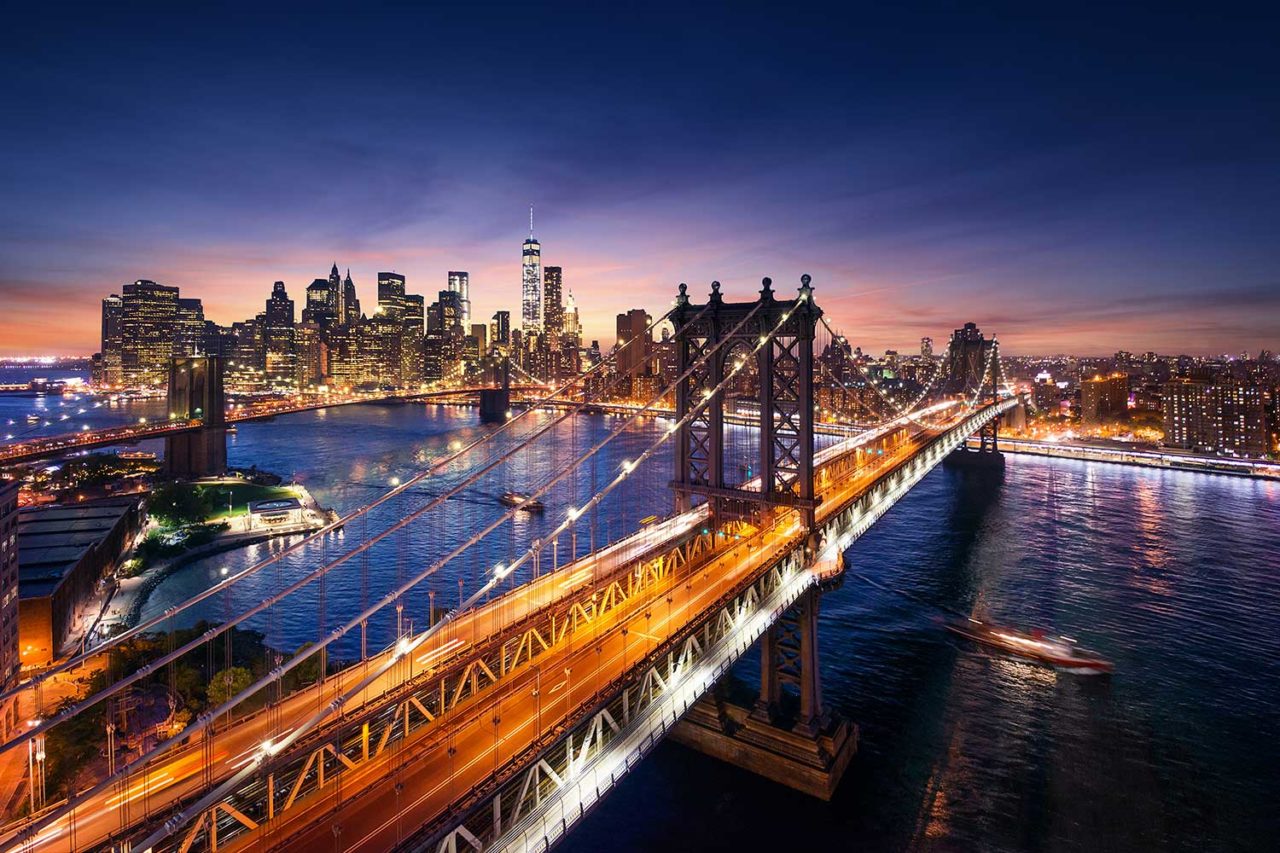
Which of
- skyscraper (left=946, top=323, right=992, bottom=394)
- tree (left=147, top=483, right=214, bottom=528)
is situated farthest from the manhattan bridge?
skyscraper (left=946, top=323, right=992, bottom=394)

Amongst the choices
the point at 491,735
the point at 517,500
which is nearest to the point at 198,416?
the point at 517,500

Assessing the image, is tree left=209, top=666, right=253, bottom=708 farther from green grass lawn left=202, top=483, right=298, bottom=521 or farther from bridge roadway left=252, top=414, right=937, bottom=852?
green grass lawn left=202, top=483, right=298, bottom=521

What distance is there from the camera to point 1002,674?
25844mm

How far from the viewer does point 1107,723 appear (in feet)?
72.7

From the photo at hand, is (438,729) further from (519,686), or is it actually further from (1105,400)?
(1105,400)

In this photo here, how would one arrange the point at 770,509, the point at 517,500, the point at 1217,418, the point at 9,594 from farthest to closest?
the point at 1217,418, the point at 517,500, the point at 9,594, the point at 770,509

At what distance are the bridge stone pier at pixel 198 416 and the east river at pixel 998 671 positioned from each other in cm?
1655

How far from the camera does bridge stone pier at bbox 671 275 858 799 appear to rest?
18.9 m

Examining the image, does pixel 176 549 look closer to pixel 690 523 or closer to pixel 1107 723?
pixel 690 523

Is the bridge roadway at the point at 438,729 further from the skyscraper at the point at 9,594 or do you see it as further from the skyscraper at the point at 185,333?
the skyscraper at the point at 185,333

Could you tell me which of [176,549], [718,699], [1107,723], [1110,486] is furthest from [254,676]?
[1110,486]

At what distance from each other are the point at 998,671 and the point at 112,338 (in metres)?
203

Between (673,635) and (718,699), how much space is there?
8.49 metres

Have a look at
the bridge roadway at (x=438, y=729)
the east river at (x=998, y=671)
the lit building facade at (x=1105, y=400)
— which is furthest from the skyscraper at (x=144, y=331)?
the lit building facade at (x=1105, y=400)
